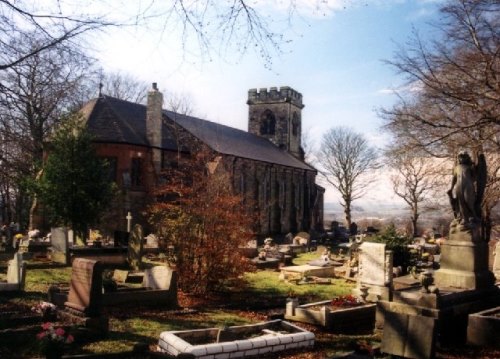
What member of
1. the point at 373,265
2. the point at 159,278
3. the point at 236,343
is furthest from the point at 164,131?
the point at 236,343

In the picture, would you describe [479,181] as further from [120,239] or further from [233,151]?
[233,151]

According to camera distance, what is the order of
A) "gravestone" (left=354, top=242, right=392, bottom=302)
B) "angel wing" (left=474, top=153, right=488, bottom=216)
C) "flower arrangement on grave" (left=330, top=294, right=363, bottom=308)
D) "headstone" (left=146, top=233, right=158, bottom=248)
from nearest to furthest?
"angel wing" (left=474, top=153, right=488, bottom=216), "flower arrangement on grave" (left=330, top=294, right=363, bottom=308), "gravestone" (left=354, top=242, right=392, bottom=302), "headstone" (left=146, top=233, right=158, bottom=248)

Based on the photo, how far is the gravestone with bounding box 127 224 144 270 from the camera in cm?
1820

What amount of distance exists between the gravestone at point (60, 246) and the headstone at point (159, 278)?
7.01 metres

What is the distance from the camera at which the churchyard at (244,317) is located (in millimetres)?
7715

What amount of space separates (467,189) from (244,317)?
597 cm

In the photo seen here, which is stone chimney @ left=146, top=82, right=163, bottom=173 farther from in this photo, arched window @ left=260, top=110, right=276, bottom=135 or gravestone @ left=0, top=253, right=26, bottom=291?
arched window @ left=260, top=110, right=276, bottom=135

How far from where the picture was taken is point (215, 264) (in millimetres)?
13695

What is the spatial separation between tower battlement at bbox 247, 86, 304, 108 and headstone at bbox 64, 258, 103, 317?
1724 inches

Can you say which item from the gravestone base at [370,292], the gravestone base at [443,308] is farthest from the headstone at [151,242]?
the gravestone base at [443,308]

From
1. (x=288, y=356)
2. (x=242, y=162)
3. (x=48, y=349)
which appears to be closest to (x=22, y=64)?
(x=48, y=349)

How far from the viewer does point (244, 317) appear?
11367mm

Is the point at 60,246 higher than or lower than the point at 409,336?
higher

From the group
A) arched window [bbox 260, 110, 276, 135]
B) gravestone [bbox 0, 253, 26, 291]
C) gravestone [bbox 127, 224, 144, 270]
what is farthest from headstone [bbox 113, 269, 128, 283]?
arched window [bbox 260, 110, 276, 135]
